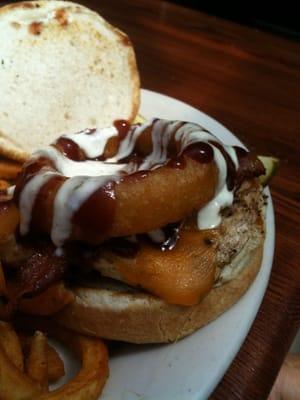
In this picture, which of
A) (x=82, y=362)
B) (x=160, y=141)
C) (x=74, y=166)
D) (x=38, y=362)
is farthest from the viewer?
(x=160, y=141)

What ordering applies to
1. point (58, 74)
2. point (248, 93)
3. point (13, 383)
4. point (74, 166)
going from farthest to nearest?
1. point (248, 93)
2. point (58, 74)
3. point (74, 166)
4. point (13, 383)

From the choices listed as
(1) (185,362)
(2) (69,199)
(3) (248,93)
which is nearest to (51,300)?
(2) (69,199)

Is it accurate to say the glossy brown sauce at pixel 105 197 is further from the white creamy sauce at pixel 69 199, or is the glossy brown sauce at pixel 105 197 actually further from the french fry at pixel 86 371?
the french fry at pixel 86 371

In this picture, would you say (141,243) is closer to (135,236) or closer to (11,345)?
(135,236)

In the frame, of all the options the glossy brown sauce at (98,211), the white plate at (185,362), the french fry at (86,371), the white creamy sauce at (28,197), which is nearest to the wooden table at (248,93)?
the white plate at (185,362)

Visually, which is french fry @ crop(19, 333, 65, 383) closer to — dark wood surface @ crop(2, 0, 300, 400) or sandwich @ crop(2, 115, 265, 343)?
sandwich @ crop(2, 115, 265, 343)

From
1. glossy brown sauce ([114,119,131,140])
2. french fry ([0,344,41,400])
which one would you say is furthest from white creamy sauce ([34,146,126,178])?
french fry ([0,344,41,400])
